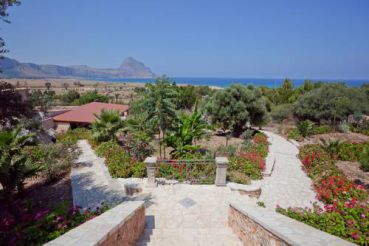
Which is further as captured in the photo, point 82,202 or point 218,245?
point 82,202

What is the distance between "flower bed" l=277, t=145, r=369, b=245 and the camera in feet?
14.9

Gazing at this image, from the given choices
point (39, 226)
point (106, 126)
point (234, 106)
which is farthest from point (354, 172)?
point (106, 126)

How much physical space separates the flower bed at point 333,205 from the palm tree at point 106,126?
37.7 feet

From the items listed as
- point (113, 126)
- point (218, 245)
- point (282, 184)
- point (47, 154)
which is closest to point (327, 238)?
point (218, 245)

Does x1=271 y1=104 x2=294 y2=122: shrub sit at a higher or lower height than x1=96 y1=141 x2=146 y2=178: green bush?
higher

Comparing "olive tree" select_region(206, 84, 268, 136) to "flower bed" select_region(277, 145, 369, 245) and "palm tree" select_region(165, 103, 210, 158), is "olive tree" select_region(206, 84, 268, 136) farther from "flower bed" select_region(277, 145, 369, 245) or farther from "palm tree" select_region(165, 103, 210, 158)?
"palm tree" select_region(165, 103, 210, 158)

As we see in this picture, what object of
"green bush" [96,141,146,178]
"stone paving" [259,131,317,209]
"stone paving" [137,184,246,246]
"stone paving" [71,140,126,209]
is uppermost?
"green bush" [96,141,146,178]

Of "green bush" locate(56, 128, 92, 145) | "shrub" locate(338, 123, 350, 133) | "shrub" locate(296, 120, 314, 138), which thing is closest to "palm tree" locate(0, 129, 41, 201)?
"green bush" locate(56, 128, 92, 145)

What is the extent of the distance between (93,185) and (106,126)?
641cm

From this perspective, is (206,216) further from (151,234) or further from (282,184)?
(282,184)

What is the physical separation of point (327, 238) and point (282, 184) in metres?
7.01

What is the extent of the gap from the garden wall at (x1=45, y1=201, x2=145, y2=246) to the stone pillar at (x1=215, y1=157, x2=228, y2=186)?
352 centimetres

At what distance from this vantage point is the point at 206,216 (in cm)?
661

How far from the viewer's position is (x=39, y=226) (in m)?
4.55
